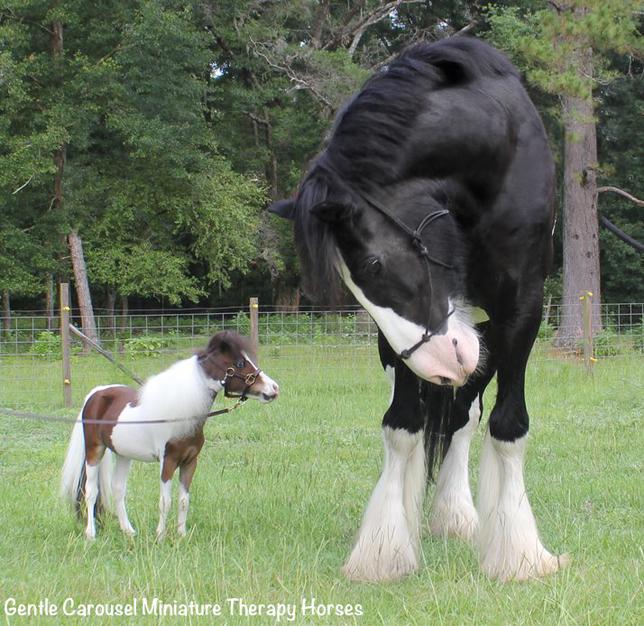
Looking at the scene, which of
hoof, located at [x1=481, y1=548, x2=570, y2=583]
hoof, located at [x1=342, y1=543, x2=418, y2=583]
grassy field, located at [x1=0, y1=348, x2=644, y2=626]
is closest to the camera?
grassy field, located at [x1=0, y1=348, x2=644, y2=626]

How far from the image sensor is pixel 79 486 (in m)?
4.47

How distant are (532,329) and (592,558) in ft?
3.18

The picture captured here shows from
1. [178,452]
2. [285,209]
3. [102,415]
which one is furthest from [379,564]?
[102,415]

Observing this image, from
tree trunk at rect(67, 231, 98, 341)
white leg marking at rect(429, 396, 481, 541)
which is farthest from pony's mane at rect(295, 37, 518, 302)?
tree trunk at rect(67, 231, 98, 341)

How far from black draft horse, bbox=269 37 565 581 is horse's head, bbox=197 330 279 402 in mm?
723

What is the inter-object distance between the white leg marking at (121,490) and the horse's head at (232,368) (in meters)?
0.72

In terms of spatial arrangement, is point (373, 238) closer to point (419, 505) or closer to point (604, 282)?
point (419, 505)

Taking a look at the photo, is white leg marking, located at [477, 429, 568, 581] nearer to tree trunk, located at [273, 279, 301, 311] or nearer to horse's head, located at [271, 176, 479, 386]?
horse's head, located at [271, 176, 479, 386]

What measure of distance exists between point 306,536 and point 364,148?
6.35 ft

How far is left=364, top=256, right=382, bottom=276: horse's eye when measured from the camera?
2.91 metres

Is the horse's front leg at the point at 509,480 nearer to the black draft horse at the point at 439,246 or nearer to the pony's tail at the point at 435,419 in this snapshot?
the black draft horse at the point at 439,246

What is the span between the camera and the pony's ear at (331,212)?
2.84 meters

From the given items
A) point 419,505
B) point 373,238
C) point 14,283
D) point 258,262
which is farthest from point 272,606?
point 258,262

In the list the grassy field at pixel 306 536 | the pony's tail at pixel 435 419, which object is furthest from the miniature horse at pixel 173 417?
the pony's tail at pixel 435 419
